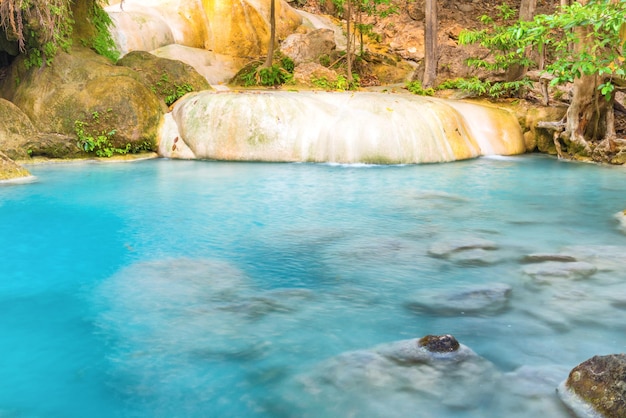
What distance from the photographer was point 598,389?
2732 mm

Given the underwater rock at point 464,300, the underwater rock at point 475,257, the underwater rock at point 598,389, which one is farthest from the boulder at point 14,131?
the underwater rock at point 598,389

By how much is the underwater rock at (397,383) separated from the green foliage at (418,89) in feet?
40.2

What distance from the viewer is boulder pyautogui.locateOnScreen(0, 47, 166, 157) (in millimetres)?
11129

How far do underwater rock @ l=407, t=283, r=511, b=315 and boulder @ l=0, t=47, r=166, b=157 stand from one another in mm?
8339

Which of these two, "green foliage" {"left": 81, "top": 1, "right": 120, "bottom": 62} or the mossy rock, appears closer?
the mossy rock

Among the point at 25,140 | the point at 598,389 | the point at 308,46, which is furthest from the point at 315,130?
the point at 598,389

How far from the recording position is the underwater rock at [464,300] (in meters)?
4.07

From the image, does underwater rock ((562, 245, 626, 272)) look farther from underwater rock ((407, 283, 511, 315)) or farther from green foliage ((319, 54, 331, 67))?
green foliage ((319, 54, 331, 67))

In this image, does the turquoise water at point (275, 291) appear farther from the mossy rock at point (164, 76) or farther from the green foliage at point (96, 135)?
the mossy rock at point (164, 76)

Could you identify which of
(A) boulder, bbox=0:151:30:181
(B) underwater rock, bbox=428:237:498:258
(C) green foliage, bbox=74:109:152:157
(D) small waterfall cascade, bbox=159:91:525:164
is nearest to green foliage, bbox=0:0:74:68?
(C) green foliage, bbox=74:109:152:157

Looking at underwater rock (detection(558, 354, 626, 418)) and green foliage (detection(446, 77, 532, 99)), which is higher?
green foliage (detection(446, 77, 532, 99))

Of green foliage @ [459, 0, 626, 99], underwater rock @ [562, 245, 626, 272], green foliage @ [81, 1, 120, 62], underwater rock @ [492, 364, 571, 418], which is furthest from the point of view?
green foliage @ [81, 1, 120, 62]

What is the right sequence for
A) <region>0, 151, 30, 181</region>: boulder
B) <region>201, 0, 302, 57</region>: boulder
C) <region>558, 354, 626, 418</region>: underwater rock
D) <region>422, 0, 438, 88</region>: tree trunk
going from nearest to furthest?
<region>558, 354, 626, 418</region>: underwater rock
<region>0, 151, 30, 181</region>: boulder
<region>422, 0, 438, 88</region>: tree trunk
<region>201, 0, 302, 57</region>: boulder

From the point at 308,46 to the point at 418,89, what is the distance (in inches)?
151
